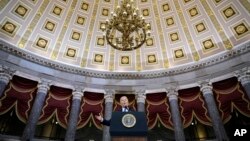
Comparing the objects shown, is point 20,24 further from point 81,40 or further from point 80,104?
point 80,104

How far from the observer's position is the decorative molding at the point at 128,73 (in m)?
12.7

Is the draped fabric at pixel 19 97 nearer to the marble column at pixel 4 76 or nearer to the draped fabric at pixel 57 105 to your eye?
the marble column at pixel 4 76

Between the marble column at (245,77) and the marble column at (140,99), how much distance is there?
5.85 metres

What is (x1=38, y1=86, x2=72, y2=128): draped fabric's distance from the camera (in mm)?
12586

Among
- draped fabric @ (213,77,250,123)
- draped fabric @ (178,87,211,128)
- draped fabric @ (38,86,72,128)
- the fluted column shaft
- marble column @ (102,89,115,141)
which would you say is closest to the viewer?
the fluted column shaft

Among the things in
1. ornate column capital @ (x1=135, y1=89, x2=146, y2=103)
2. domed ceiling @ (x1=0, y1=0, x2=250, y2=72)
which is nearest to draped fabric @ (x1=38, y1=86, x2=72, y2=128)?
domed ceiling @ (x1=0, y1=0, x2=250, y2=72)

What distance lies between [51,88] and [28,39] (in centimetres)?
372

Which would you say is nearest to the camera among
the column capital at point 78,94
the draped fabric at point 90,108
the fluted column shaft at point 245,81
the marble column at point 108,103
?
the fluted column shaft at point 245,81

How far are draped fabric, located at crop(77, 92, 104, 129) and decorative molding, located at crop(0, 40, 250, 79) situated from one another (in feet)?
4.75

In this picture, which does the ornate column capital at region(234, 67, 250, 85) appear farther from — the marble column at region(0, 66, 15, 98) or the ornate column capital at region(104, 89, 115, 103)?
the marble column at region(0, 66, 15, 98)

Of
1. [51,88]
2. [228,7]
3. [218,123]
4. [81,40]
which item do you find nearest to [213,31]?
[228,7]

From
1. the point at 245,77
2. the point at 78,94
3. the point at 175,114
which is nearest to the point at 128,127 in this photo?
the point at 175,114

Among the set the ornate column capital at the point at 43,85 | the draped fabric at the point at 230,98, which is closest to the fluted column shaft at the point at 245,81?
the draped fabric at the point at 230,98

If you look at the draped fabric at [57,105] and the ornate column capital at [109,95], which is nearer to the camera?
the draped fabric at [57,105]
